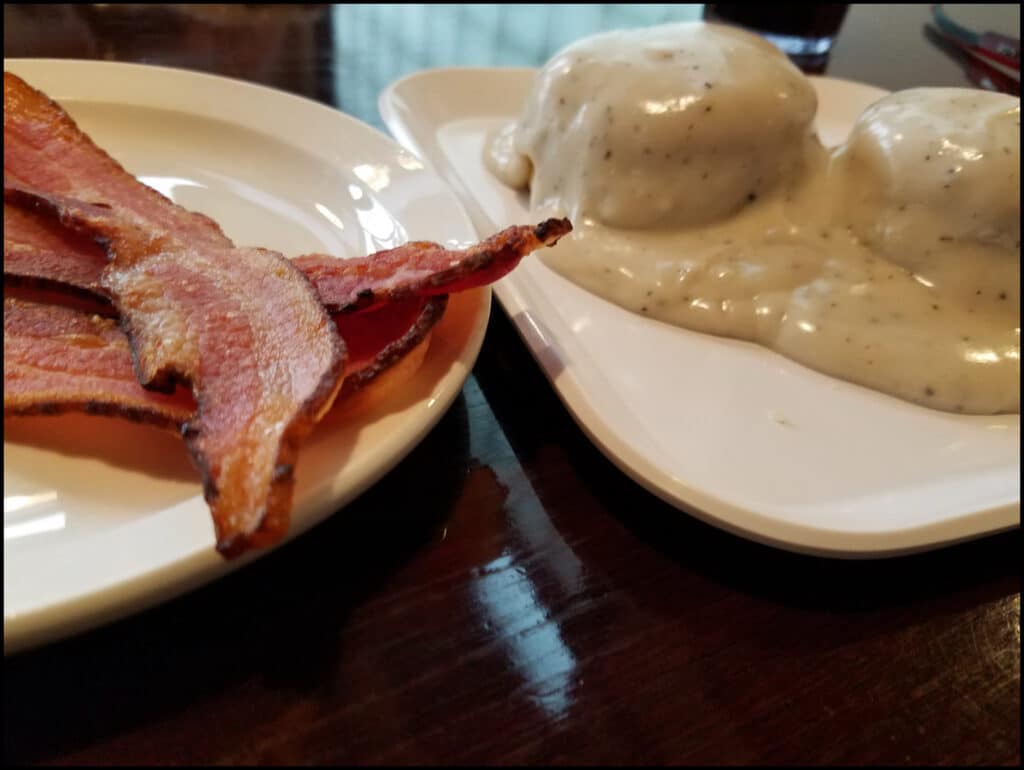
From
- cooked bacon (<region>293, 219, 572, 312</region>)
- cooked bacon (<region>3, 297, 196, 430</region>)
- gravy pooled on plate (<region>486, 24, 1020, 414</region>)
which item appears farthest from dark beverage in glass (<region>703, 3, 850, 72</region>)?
cooked bacon (<region>3, 297, 196, 430</region>)

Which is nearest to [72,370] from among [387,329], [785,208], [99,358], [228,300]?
[99,358]

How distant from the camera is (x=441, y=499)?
2.39 ft

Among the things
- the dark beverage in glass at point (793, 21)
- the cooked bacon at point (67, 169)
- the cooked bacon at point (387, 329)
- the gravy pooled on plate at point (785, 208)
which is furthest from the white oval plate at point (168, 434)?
the dark beverage in glass at point (793, 21)

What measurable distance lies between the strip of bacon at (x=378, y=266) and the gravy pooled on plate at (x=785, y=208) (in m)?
0.34

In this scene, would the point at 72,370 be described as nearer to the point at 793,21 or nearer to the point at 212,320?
the point at 212,320

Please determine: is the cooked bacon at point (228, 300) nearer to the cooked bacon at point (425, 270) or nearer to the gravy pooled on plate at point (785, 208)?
the cooked bacon at point (425, 270)

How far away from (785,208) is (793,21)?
3.93 feet

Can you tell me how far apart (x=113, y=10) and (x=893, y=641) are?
2248mm

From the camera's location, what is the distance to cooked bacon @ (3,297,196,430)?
0.59 m

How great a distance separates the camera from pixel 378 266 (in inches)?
28.7

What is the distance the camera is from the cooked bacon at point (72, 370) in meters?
0.59

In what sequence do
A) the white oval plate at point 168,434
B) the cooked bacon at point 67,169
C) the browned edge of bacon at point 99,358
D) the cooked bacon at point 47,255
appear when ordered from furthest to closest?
the cooked bacon at point 67,169, the cooked bacon at point 47,255, the browned edge of bacon at point 99,358, the white oval plate at point 168,434

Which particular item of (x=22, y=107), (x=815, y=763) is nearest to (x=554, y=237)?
(x=815, y=763)

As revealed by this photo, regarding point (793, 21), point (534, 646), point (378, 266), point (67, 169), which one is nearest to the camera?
point (534, 646)
